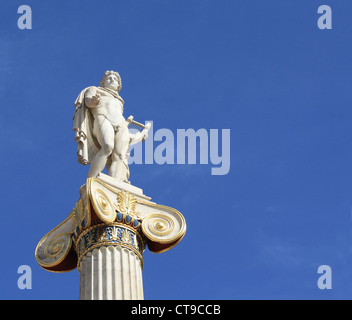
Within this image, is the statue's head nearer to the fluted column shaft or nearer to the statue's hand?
the statue's hand

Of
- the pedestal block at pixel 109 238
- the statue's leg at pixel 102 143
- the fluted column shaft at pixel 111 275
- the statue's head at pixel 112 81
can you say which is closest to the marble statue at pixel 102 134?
the statue's leg at pixel 102 143

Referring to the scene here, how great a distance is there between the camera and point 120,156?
31344 mm

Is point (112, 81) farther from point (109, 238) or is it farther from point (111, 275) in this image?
point (111, 275)

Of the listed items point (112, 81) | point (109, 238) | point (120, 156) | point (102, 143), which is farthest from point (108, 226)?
point (112, 81)

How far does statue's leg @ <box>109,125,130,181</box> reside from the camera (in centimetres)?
3083

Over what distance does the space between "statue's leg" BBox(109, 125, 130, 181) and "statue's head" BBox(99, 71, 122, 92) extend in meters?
2.14

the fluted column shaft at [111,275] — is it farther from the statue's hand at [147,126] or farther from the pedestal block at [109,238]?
the statue's hand at [147,126]

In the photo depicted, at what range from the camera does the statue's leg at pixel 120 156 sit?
101 ft

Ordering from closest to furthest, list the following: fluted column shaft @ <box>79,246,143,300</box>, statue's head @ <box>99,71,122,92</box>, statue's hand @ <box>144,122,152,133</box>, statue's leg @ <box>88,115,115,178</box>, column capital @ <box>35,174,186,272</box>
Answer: fluted column shaft @ <box>79,246,143,300</box>
column capital @ <box>35,174,186,272</box>
statue's leg @ <box>88,115,115,178</box>
statue's hand @ <box>144,122,152,133</box>
statue's head @ <box>99,71,122,92</box>

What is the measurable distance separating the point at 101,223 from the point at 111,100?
5448mm

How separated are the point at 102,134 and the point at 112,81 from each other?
299cm

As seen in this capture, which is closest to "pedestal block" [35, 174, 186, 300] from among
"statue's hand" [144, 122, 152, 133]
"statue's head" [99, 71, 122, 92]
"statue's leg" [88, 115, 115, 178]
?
"statue's leg" [88, 115, 115, 178]

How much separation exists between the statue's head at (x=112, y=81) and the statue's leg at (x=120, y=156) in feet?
7.03

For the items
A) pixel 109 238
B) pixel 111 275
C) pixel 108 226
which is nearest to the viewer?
pixel 111 275
